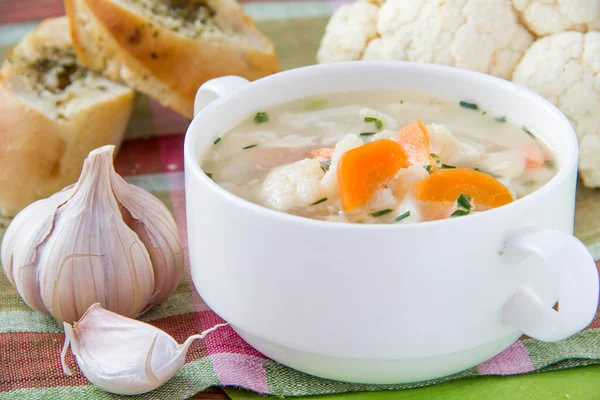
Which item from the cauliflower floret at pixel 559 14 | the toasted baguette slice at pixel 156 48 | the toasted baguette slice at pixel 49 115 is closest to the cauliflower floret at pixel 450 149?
the cauliflower floret at pixel 559 14

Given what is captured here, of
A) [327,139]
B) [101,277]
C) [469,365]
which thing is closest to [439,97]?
[327,139]

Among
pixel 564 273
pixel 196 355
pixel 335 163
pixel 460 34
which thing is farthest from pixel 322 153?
pixel 460 34

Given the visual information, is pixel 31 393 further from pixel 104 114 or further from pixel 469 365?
pixel 104 114

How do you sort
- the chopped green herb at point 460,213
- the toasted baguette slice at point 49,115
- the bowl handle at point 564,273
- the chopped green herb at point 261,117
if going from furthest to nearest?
the toasted baguette slice at point 49,115 → the chopped green herb at point 261,117 → the chopped green herb at point 460,213 → the bowl handle at point 564,273

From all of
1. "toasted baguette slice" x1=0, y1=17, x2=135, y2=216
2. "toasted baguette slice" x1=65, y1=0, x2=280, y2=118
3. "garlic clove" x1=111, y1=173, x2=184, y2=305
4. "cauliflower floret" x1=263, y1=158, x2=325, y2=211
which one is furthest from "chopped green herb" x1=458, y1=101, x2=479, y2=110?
"toasted baguette slice" x1=0, y1=17, x2=135, y2=216

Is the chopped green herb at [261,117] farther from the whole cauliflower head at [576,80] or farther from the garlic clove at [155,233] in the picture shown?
the whole cauliflower head at [576,80]

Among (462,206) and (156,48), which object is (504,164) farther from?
(156,48)

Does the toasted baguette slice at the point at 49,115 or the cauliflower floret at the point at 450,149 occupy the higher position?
the cauliflower floret at the point at 450,149
